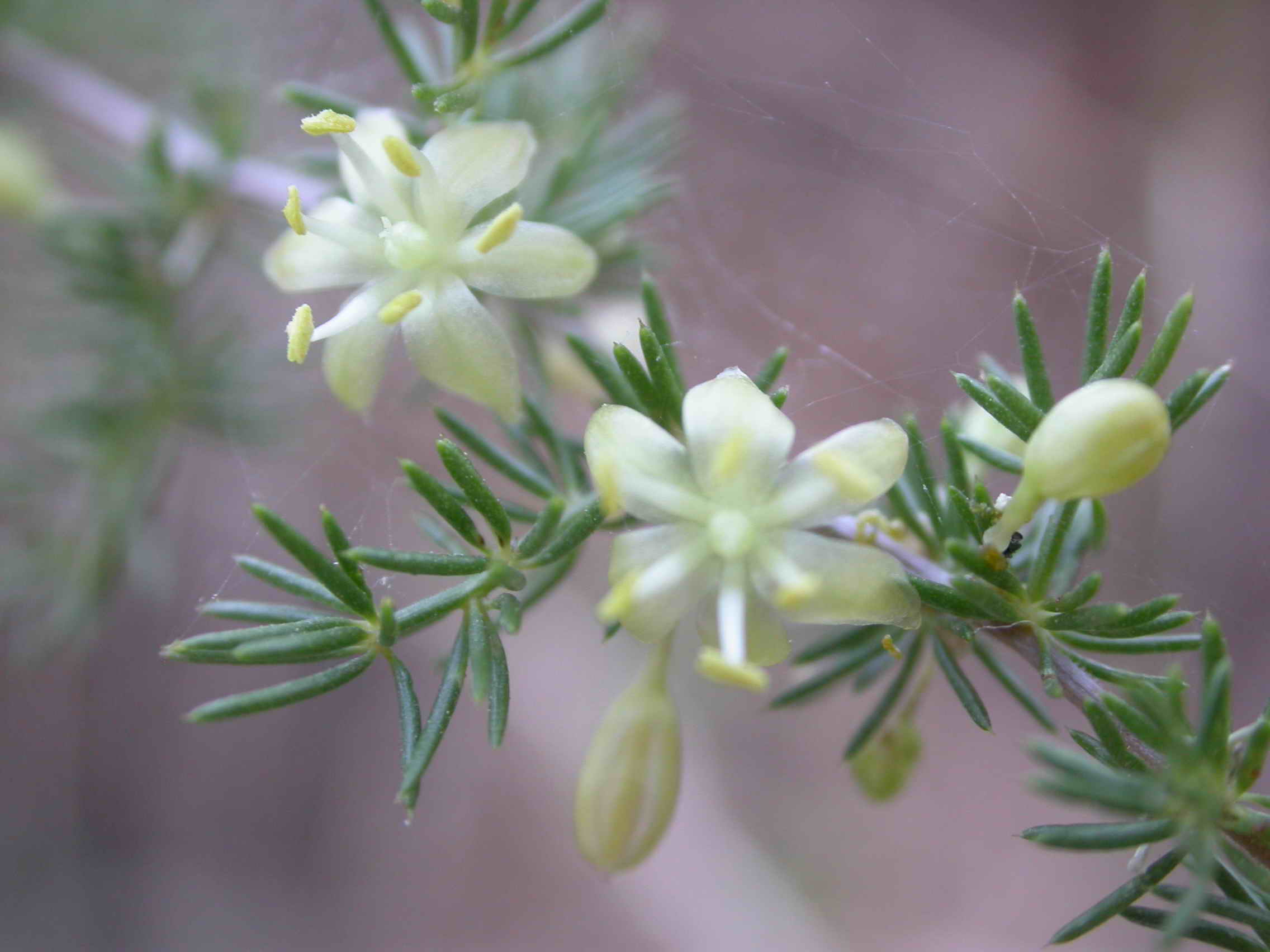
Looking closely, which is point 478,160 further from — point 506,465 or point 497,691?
point 497,691

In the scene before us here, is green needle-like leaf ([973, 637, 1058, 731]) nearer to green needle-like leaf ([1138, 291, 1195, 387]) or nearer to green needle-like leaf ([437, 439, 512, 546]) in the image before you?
green needle-like leaf ([1138, 291, 1195, 387])

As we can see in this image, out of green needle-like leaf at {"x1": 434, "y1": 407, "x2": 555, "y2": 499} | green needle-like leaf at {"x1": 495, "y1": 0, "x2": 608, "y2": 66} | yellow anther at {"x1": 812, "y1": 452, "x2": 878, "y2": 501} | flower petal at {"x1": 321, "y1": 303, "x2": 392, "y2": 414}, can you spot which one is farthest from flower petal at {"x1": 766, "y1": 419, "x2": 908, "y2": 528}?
green needle-like leaf at {"x1": 495, "y1": 0, "x2": 608, "y2": 66}

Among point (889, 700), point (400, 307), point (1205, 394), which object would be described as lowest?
point (889, 700)

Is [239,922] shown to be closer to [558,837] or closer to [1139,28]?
[558,837]

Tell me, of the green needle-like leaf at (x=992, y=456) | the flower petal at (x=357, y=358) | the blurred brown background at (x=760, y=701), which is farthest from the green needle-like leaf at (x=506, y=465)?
the blurred brown background at (x=760, y=701)

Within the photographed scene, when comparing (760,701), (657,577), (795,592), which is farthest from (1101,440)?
(760,701)

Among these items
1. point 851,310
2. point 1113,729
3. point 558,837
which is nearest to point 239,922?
point 558,837
